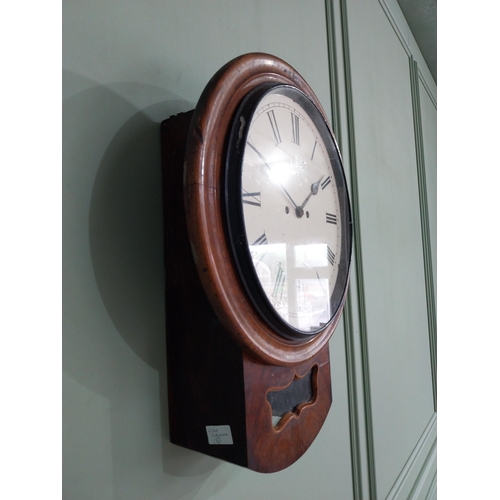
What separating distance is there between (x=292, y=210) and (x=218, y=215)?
0.13 m

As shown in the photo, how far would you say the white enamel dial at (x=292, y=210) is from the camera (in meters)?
0.43

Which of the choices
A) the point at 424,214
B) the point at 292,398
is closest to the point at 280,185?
the point at 292,398

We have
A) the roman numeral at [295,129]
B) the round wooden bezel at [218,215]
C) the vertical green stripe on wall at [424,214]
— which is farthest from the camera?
the vertical green stripe on wall at [424,214]

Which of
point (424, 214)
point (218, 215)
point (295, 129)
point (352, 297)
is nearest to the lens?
point (218, 215)

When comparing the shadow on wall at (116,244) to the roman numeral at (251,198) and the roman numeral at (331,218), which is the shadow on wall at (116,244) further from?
the roman numeral at (331,218)

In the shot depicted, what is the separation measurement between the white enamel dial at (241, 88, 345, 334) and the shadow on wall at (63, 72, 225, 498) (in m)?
0.11

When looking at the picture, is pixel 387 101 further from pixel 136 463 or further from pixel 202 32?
pixel 136 463

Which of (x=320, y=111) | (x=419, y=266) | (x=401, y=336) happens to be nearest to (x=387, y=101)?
(x=419, y=266)

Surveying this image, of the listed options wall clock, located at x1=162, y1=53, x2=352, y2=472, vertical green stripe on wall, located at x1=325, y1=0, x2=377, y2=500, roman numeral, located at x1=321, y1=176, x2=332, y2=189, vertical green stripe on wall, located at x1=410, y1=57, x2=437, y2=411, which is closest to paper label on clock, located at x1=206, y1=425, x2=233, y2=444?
wall clock, located at x1=162, y1=53, x2=352, y2=472

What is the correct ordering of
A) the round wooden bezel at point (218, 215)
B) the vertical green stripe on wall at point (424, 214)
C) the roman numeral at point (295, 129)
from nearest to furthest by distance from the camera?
the round wooden bezel at point (218, 215), the roman numeral at point (295, 129), the vertical green stripe on wall at point (424, 214)

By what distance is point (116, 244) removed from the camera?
0.42 m

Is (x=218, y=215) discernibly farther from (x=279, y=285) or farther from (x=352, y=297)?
(x=352, y=297)

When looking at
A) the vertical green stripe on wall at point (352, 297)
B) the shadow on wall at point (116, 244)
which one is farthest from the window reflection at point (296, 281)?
the vertical green stripe on wall at point (352, 297)

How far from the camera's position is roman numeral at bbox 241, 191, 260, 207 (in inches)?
16.0
